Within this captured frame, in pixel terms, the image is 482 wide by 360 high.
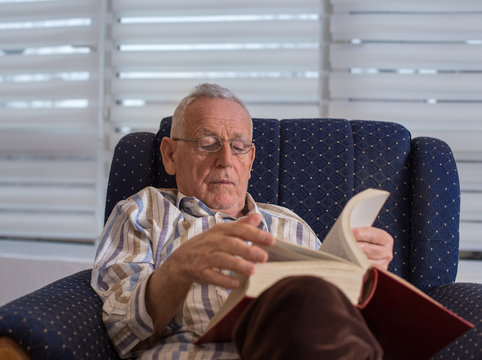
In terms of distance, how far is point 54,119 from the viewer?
2.54 m

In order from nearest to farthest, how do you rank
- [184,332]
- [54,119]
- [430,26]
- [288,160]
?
[184,332] < [288,160] < [430,26] < [54,119]

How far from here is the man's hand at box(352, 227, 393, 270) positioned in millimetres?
1240

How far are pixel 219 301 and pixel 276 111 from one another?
129cm

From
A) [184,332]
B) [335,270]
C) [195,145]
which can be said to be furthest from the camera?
[195,145]

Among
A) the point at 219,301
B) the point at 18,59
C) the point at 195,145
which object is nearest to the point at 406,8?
the point at 195,145

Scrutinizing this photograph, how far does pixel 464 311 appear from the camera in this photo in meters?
1.29

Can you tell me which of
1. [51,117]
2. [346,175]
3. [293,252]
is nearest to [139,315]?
[293,252]

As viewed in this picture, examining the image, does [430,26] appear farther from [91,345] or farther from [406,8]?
[91,345]

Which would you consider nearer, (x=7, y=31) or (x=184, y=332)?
(x=184, y=332)

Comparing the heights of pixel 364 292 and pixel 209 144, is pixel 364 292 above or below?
below

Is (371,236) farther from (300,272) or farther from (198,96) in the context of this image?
(198,96)

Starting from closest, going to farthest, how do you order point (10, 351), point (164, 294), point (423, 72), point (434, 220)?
point (10, 351), point (164, 294), point (434, 220), point (423, 72)

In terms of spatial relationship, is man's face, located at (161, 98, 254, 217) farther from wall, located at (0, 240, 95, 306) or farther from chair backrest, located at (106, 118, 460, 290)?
wall, located at (0, 240, 95, 306)

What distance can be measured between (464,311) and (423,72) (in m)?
1.36
